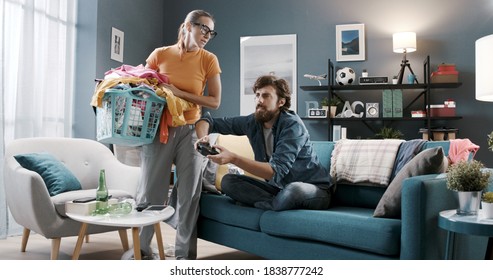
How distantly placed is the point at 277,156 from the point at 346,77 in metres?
3.21

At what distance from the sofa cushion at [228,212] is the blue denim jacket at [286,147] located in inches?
9.2

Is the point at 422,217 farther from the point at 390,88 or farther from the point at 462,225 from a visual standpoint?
the point at 390,88

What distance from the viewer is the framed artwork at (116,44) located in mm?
4867

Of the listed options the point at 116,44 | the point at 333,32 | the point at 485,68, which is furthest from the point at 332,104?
the point at 485,68

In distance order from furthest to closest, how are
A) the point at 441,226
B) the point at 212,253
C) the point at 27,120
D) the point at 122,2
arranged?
the point at 122,2
the point at 27,120
the point at 212,253
the point at 441,226

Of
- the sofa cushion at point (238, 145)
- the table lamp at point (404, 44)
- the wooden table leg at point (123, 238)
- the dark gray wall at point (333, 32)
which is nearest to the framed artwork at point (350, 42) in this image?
the dark gray wall at point (333, 32)

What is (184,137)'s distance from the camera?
8.72ft

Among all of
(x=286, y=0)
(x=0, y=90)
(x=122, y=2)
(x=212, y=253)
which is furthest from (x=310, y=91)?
(x=0, y=90)

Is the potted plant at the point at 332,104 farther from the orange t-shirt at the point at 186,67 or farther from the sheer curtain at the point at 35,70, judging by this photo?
the orange t-shirt at the point at 186,67

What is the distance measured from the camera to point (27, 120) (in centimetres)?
393

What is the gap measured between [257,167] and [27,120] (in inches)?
96.7

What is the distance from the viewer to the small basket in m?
2.36
